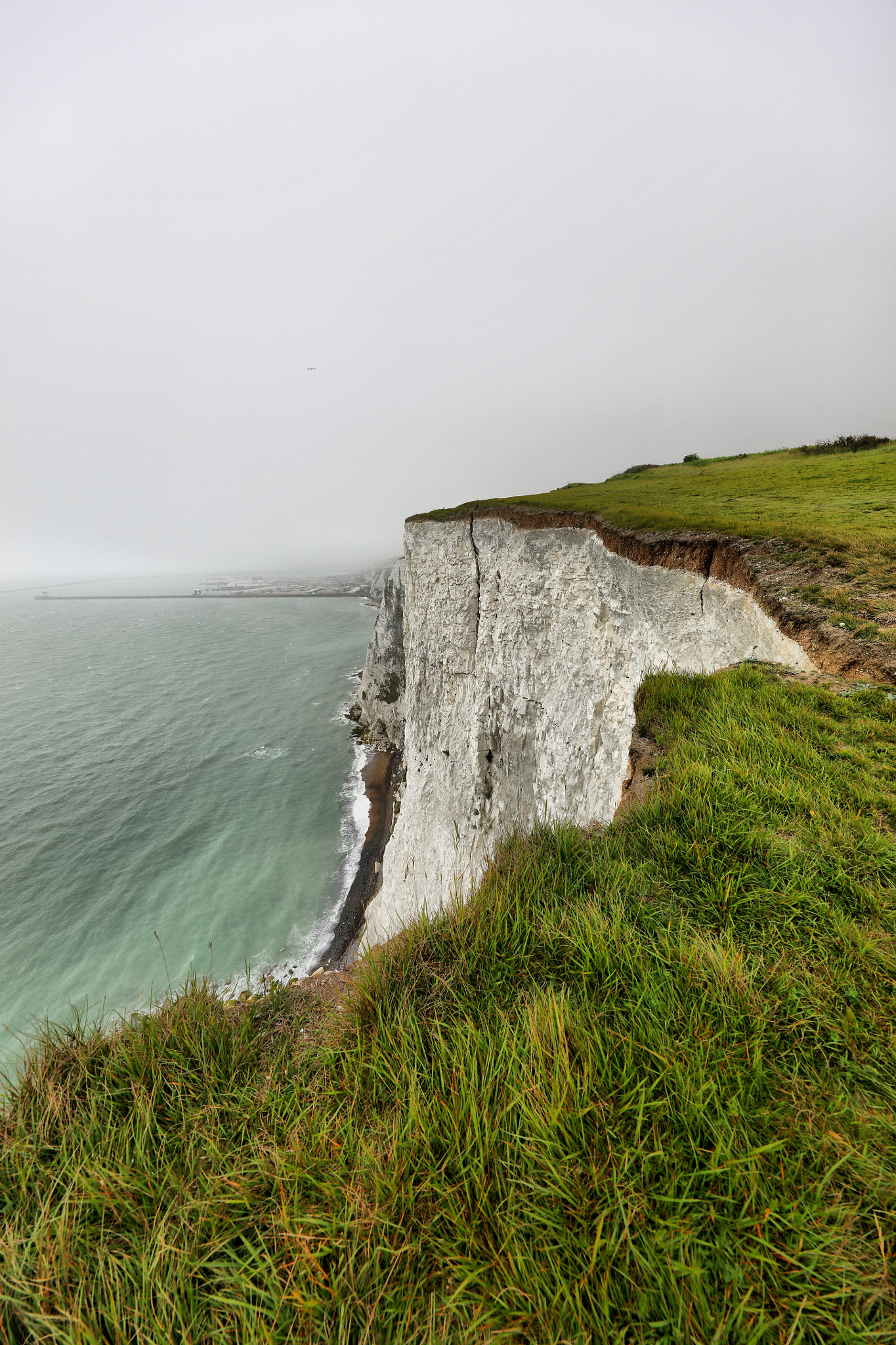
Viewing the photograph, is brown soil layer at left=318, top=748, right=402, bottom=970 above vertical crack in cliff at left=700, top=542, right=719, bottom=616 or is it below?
below

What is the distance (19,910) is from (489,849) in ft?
71.1

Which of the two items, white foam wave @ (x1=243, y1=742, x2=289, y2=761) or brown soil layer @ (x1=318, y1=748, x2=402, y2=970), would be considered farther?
white foam wave @ (x1=243, y1=742, x2=289, y2=761)

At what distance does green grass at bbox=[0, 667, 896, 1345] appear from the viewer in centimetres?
138

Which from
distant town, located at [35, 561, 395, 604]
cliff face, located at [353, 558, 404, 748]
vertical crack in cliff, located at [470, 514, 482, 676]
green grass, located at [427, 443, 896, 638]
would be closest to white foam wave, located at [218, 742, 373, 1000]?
cliff face, located at [353, 558, 404, 748]

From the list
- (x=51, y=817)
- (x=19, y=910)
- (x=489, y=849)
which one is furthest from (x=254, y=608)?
(x=489, y=849)

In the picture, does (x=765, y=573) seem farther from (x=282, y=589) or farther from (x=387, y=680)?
(x=282, y=589)

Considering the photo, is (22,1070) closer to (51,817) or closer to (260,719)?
(51,817)

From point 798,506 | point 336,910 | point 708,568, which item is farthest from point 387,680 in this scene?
point 798,506

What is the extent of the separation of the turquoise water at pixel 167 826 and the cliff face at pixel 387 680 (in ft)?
7.99

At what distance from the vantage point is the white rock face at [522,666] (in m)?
7.77

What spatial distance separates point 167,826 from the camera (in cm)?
2269

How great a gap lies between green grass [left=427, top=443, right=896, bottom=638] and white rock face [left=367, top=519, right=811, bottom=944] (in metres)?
0.93

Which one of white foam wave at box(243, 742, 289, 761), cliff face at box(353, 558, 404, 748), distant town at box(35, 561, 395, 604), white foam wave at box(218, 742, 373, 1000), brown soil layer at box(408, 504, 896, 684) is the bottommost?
white foam wave at box(218, 742, 373, 1000)

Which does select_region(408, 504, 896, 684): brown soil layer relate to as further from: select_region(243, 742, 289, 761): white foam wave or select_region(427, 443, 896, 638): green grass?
select_region(243, 742, 289, 761): white foam wave
